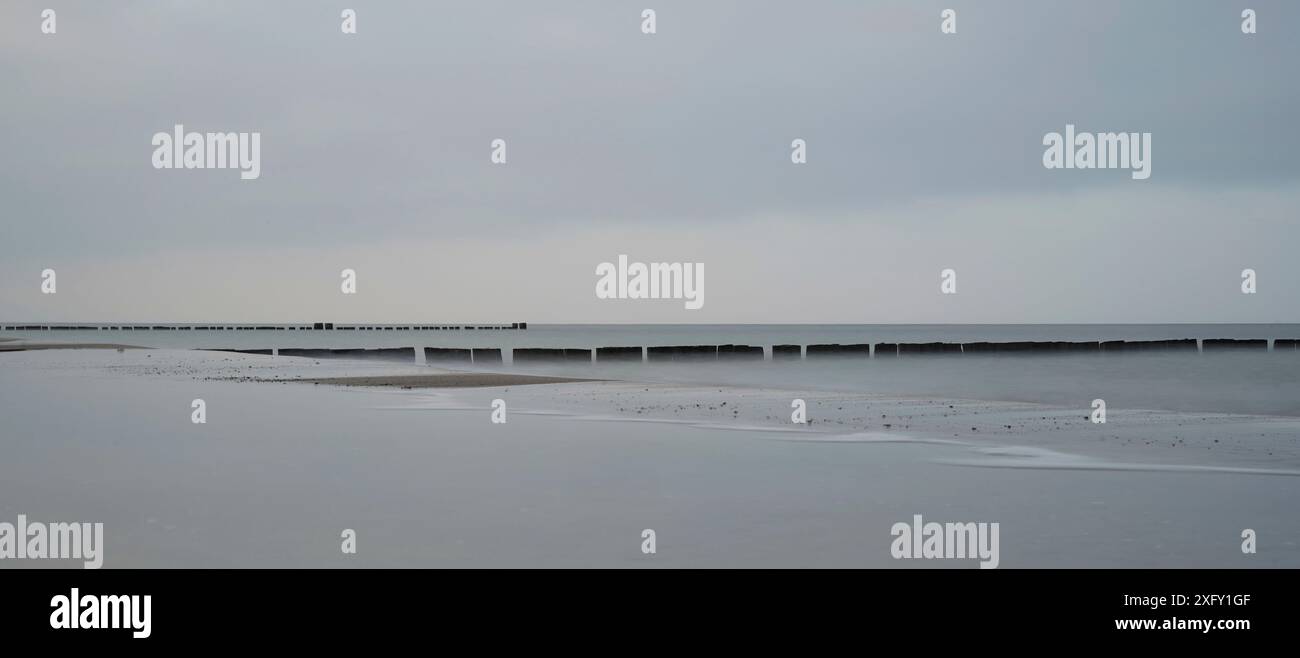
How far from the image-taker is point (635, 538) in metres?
11.5

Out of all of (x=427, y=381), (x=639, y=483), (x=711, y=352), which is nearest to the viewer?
(x=639, y=483)

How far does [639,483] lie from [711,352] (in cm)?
7760

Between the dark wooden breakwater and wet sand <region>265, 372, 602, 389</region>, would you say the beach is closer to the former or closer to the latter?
wet sand <region>265, 372, 602, 389</region>

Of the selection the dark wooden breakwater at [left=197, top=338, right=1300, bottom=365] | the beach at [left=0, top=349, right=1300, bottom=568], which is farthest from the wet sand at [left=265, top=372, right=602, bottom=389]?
the dark wooden breakwater at [left=197, top=338, right=1300, bottom=365]


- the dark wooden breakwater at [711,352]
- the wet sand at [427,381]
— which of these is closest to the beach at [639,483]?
the wet sand at [427,381]

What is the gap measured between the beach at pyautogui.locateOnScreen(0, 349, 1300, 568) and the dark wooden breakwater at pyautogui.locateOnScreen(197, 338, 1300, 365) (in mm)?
46565

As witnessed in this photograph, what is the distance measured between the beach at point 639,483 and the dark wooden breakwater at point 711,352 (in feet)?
153

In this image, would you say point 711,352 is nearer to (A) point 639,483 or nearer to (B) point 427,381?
(B) point 427,381

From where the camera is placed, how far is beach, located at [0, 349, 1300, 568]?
1094 cm

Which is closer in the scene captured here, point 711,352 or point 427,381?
point 427,381

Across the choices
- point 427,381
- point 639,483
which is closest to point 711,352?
point 427,381

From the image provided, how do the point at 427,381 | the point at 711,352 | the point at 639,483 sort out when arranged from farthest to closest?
1. the point at 711,352
2. the point at 427,381
3. the point at 639,483

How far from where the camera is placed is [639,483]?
50.3 ft
